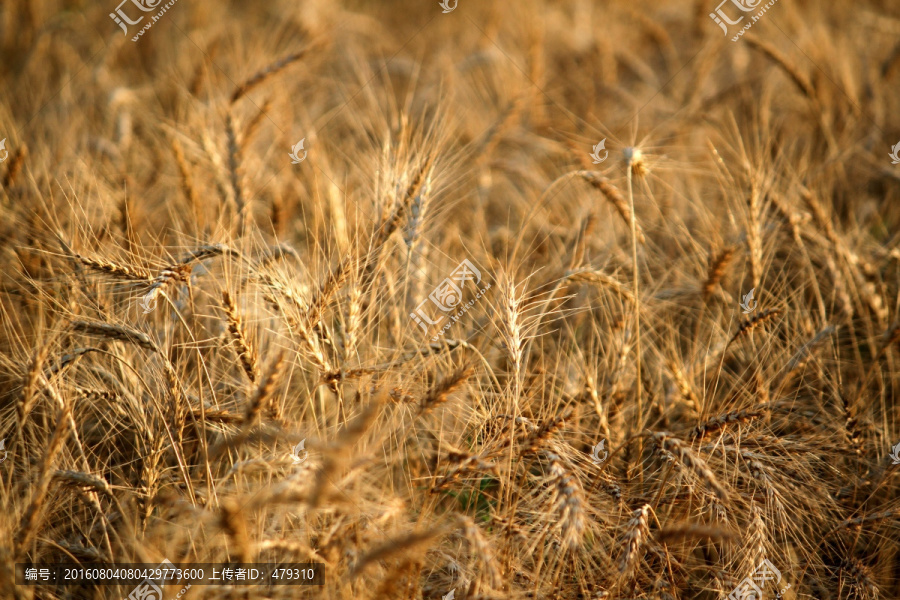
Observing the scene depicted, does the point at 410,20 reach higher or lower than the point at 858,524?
higher

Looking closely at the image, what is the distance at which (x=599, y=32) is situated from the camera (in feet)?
14.7

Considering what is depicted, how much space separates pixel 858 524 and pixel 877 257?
4.98 ft

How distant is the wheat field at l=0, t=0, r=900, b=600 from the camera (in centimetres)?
155

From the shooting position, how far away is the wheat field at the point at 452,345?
155 cm

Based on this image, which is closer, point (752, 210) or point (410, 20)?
point (752, 210)

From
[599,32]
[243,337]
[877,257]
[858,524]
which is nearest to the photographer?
[243,337]

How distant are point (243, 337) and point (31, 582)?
918 millimetres

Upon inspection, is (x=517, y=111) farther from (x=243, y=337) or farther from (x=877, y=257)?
(x=243, y=337)

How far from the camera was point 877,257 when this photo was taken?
2678 millimetres

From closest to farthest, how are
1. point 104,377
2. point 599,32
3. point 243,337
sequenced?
point 243,337, point 104,377, point 599,32

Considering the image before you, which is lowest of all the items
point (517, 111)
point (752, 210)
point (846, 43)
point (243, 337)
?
point (243, 337)

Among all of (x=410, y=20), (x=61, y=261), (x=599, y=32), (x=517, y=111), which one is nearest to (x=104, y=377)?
(x=61, y=261)

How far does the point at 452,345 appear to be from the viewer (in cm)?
183

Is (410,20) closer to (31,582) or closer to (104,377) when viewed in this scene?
(104,377)
